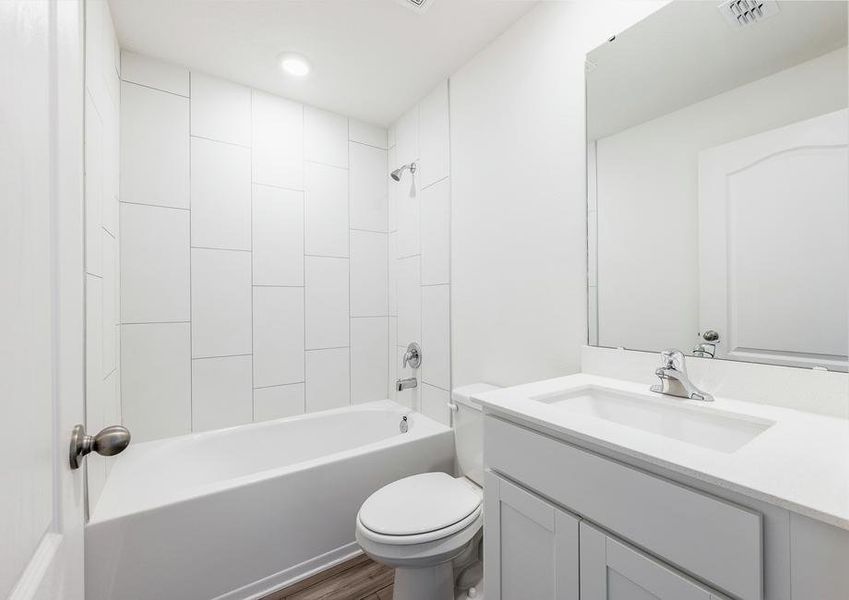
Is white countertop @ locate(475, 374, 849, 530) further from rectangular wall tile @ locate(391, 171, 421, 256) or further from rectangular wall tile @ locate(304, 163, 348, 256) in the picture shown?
rectangular wall tile @ locate(304, 163, 348, 256)

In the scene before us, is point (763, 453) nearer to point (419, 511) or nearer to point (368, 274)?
point (419, 511)

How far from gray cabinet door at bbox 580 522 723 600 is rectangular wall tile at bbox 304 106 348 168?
237cm

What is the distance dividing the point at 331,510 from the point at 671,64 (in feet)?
7.10

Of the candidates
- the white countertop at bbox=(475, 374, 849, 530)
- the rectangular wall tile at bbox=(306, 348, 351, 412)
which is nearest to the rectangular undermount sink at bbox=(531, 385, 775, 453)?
the white countertop at bbox=(475, 374, 849, 530)

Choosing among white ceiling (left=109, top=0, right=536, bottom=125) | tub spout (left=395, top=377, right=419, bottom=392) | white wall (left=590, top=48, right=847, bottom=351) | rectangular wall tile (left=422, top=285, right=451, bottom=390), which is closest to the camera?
white wall (left=590, top=48, right=847, bottom=351)

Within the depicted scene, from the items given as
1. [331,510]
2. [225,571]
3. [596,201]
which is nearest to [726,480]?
[596,201]

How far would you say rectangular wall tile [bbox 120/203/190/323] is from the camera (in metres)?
1.85

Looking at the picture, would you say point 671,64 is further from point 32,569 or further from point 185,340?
point 185,340

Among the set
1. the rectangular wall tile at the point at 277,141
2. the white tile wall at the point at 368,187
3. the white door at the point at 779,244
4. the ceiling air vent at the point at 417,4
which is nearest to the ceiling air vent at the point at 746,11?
the white door at the point at 779,244

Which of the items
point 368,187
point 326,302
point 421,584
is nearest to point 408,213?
point 368,187

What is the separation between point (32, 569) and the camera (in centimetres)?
40

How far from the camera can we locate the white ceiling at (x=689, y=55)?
0.95 metres

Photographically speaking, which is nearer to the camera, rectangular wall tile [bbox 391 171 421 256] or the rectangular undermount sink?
the rectangular undermount sink

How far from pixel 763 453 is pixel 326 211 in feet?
7.63
